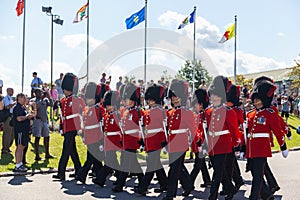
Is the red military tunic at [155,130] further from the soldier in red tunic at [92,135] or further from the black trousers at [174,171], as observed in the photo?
the soldier in red tunic at [92,135]

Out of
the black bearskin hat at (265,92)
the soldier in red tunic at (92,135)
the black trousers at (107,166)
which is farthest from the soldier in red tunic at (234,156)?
the soldier in red tunic at (92,135)

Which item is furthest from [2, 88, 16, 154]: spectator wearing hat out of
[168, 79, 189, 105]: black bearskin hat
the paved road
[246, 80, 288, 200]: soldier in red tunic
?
[246, 80, 288, 200]: soldier in red tunic

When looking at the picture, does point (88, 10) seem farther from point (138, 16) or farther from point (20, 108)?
point (20, 108)

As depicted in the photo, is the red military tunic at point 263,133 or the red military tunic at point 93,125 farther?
the red military tunic at point 93,125

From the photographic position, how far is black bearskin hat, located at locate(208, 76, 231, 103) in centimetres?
757

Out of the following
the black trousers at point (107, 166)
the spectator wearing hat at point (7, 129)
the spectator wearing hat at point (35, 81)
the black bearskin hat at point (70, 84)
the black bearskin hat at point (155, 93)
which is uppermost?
the spectator wearing hat at point (35, 81)

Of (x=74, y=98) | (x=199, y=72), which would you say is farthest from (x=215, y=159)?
(x=199, y=72)

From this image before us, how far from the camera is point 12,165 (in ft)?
34.6

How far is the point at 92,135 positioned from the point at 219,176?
10.0 feet

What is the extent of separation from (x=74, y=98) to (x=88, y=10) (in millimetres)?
14194

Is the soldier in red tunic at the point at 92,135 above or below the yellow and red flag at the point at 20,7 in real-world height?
below

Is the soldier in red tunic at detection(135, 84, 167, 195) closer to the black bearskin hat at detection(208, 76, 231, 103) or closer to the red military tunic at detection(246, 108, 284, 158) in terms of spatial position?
the black bearskin hat at detection(208, 76, 231, 103)

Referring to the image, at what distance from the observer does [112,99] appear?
8875 mm

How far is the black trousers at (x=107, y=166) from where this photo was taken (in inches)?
335
